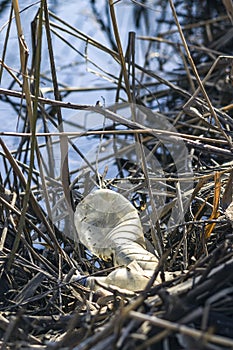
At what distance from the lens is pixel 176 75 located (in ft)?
7.42

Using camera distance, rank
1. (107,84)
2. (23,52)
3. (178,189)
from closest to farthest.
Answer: (23,52) < (178,189) < (107,84)

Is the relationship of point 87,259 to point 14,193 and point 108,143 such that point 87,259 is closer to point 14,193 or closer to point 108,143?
point 14,193

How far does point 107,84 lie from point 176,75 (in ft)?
0.74

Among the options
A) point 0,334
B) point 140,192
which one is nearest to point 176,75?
point 140,192

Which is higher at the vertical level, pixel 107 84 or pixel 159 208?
pixel 107 84

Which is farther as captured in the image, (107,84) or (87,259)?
(107,84)

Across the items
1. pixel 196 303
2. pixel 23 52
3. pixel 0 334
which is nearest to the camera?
pixel 196 303

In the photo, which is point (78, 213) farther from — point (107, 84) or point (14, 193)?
point (107, 84)

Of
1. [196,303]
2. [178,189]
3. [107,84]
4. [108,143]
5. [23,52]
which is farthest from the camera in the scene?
[107,84]

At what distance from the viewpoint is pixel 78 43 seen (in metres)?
2.28

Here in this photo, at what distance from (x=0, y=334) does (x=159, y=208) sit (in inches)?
17.3

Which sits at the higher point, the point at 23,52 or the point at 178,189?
the point at 23,52

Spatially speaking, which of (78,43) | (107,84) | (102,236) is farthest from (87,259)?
(78,43)

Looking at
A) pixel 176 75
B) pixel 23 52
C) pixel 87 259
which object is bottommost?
pixel 87 259
